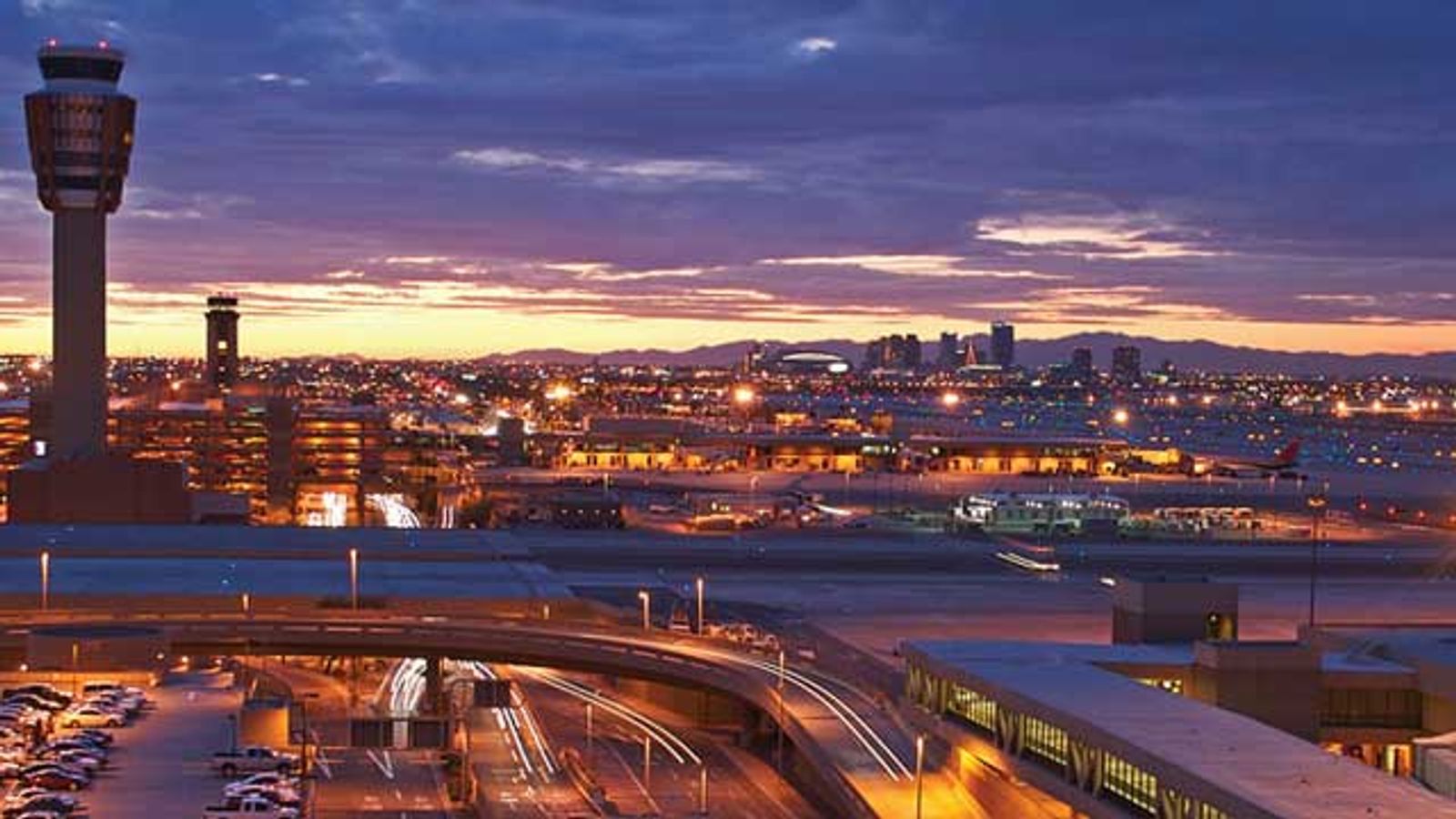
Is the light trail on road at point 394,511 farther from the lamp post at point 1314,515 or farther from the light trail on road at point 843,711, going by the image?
the light trail on road at point 843,711

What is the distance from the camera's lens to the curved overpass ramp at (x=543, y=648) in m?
47.6

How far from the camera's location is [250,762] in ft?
129

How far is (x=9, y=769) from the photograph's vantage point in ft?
124

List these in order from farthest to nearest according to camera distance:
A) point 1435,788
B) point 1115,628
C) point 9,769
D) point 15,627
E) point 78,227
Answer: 1. point 78,227
2. point 15,627
3. point 1115,628
4. point 9,769
5. point 1435,788

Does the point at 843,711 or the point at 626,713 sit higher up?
the point at 843,711

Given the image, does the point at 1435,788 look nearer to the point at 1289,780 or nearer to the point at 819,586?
the point at 1289,780

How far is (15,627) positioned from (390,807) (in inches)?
705

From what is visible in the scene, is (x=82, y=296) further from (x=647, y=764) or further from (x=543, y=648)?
(x=647, y=764)

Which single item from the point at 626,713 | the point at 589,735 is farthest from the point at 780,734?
the point at 626,713

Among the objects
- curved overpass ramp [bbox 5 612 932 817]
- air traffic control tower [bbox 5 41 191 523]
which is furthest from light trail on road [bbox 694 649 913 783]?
air traffic control tower [bbox 5 41 191 523]

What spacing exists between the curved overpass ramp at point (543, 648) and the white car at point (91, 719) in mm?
10930

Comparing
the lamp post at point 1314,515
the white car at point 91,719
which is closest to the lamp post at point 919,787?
the white car at point 91,719

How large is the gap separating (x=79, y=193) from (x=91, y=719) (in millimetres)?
58286

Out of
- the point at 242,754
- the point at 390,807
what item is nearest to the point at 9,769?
the point at 242,754
